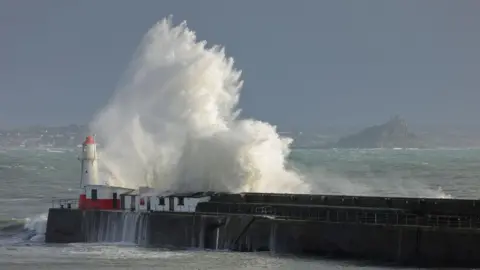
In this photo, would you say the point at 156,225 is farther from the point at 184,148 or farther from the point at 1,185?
the point at 1,185

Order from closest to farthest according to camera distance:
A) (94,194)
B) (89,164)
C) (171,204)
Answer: (171,204) → (94,194) → (89,164)

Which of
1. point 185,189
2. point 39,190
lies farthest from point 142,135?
point 39,190

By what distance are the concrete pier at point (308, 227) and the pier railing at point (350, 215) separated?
0.03 m

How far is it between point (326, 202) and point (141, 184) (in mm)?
10692

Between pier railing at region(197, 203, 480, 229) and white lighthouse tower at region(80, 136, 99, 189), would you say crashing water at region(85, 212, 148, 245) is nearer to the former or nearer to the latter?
pier railing at region(197, 203, 480, 229)

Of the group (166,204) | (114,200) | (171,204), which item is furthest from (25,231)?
(171,204)

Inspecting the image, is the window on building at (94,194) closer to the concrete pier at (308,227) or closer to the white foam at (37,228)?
the concrete pier at (308,227)

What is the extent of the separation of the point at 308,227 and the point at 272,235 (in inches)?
53.3

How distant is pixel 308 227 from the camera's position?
33.0 meters

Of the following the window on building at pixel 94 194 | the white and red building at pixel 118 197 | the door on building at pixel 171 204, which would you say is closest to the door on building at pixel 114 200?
the white and red building at pixel 118 197

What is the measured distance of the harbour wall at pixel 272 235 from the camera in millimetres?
30234

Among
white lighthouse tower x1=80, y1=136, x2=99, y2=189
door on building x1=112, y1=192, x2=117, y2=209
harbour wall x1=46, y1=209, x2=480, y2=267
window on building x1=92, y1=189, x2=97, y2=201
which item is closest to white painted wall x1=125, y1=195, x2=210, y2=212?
door on building x1=112, y1=192, x2=117, y2=209

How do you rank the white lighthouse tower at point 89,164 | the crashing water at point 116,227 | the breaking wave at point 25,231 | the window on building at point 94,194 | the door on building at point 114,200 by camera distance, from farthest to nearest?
1. the white lighthouse tower at point 89,164
2. the breaking wave at point 25,231
3. the window on building at point 94,194
4. the door on building at point 114,200
5. the crashing water at point 116,227

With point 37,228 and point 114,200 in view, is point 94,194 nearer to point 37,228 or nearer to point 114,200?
point 114,200
